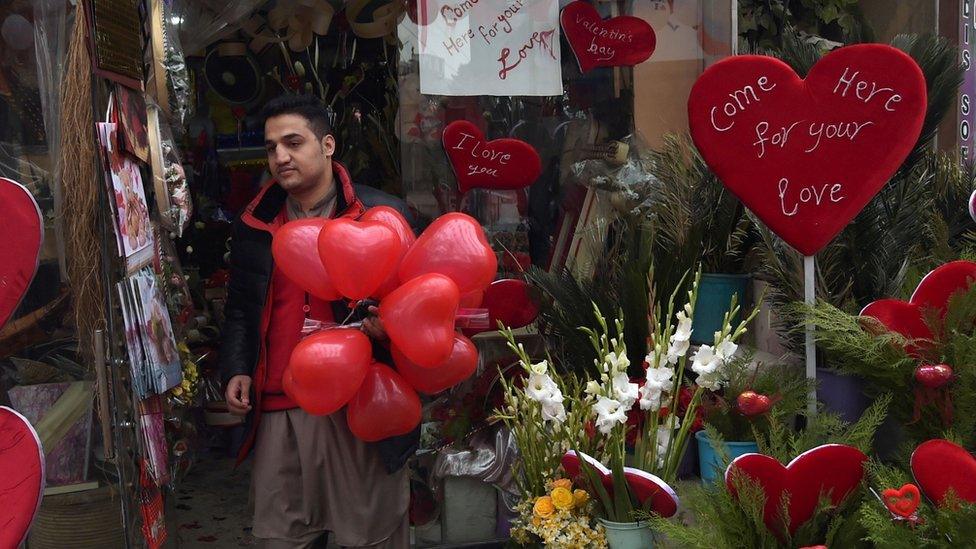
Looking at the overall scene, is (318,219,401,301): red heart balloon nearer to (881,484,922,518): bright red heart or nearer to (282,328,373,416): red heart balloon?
(282,328,373,416): red heart balloon

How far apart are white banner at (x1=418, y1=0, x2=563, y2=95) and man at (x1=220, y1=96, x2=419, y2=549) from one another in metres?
0.97

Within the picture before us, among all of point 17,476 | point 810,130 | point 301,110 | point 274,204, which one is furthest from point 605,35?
point 17,476

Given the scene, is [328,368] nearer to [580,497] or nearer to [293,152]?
[580,497]

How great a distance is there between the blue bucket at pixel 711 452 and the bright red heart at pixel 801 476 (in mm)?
177

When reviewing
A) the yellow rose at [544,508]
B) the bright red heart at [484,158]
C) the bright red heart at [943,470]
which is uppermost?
the bright red heart at [484,158]

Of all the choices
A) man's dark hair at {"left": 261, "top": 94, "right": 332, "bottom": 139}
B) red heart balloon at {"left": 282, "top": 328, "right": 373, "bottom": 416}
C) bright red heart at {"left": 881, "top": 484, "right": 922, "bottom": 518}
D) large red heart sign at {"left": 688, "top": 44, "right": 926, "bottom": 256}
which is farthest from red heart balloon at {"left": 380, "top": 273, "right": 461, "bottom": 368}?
bright red heart at {"left": 881, "top": 484, "right": 922, "bottom": 518}

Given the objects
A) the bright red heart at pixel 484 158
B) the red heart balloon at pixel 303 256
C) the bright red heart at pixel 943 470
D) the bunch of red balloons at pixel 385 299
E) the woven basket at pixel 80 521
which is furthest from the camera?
the bright red heart at pixel 484 158

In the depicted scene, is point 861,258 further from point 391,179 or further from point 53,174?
point 391,179

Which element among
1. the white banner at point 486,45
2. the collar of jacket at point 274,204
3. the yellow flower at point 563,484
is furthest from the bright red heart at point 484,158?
the yellow flower at point 563,484

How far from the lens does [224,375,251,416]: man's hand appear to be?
236 cm

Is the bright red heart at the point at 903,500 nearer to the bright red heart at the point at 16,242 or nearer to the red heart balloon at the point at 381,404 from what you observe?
the red heart balloon at the point at 381,404

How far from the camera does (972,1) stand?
3389mm

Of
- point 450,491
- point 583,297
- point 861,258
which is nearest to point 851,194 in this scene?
point 861,258

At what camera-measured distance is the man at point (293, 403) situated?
Answer: 236 centimetres
